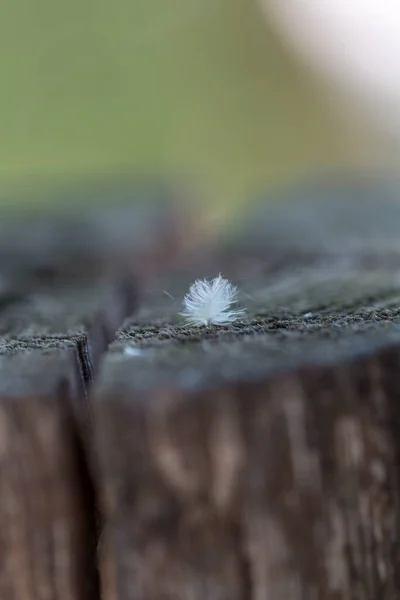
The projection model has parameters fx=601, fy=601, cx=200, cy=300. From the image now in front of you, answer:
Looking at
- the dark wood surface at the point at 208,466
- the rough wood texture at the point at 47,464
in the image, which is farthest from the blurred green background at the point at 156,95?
the dark wood surface at the point at 208,466

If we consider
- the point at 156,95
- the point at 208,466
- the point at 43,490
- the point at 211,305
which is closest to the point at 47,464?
the point at 43,490

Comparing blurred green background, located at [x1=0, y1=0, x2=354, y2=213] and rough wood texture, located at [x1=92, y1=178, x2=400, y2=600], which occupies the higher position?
blurred green background, located at [x1=0, y1=0, x2=354, y2=213]

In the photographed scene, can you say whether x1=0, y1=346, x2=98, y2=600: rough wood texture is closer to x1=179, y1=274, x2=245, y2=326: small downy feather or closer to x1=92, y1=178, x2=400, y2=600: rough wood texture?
x1=92, y1=178, x2=400, y2=600: rough wood texture

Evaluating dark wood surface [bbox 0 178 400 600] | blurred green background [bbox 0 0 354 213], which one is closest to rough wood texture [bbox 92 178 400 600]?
dark wood surface [bbox 0 178 400 600]

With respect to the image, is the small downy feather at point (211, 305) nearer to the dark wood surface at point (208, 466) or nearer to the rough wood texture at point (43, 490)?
the dark wood surface at point (208, 466)

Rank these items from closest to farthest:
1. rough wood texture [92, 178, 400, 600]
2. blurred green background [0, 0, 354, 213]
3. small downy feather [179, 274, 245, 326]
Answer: rough wood texture [92, 178, 400, 600]
small downy feather [179, 274, 245, 326]
blurred green background [0, 0, 354, 213]

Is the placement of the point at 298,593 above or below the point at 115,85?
below

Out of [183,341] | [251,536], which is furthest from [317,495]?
[183,341]

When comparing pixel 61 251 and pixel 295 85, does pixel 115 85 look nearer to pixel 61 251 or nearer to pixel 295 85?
pixel 295 85
